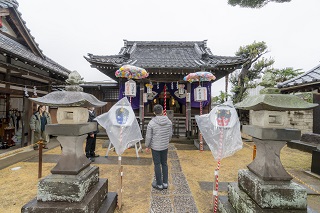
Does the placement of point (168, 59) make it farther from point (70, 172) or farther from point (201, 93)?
point (70, 172)

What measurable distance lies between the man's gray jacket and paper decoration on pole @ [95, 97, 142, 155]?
0.30 m

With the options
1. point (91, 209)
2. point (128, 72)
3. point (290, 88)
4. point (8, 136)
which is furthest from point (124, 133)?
point (8, 136)

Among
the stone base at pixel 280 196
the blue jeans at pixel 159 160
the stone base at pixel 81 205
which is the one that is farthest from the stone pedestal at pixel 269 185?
the stone base at pixel 81 205

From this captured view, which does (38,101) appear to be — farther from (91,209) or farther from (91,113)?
(91,113)

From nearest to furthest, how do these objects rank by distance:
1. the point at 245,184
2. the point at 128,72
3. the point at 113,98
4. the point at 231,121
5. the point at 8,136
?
1. the point at 245,184
2. the point at 231,121
3. the point at 128,72
4. the point at 8,136
5. the point at 113,98

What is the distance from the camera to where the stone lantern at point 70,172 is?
2.34 meters

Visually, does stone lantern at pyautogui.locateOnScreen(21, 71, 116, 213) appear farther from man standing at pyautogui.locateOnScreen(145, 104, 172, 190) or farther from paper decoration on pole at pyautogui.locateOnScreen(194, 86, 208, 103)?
paper decoration on pole at pyautogui.locateOnScreen(194, 86, 208, 103)

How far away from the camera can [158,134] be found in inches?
144

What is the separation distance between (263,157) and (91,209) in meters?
2.79

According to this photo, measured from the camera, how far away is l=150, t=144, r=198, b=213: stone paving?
3.11 metres

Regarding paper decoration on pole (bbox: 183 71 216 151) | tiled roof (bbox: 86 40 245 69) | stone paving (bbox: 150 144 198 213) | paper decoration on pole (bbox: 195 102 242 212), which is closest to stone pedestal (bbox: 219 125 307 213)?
paper decoration on pole (bbox: 195 102 242 212)

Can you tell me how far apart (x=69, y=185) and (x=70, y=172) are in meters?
0.19

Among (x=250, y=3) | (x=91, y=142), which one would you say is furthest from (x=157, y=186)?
(x=250, y=3)

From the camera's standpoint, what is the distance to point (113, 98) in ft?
40.5
